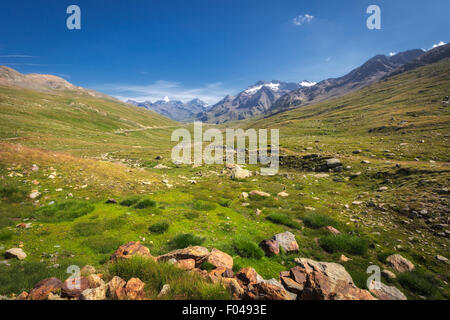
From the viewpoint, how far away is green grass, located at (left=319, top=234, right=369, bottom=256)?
701 centimetres

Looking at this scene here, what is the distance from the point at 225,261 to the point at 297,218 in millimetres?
6026

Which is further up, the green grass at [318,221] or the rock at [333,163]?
the rock at [333,163]

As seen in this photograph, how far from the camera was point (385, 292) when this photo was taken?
203 inches

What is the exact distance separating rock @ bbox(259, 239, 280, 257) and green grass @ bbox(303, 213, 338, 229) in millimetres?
3218

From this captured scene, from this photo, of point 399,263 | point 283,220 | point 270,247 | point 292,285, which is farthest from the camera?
point 283,220

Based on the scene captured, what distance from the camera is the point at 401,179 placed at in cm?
1309

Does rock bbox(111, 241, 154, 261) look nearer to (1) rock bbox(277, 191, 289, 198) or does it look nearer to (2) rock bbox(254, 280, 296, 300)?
(2) rock bbox(254, 280, 296, 300)

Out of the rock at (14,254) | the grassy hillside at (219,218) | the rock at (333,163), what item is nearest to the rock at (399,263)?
the grassy hillside at (219,218)

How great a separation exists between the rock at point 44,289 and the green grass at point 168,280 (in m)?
1.09

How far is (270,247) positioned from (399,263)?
4596 millimetres

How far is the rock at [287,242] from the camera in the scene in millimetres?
7068

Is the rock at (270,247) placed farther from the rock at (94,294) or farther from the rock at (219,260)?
the rock at (94,294)

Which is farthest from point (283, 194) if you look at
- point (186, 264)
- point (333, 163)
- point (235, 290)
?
point (235, 290)

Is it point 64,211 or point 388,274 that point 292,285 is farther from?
point 64,211
